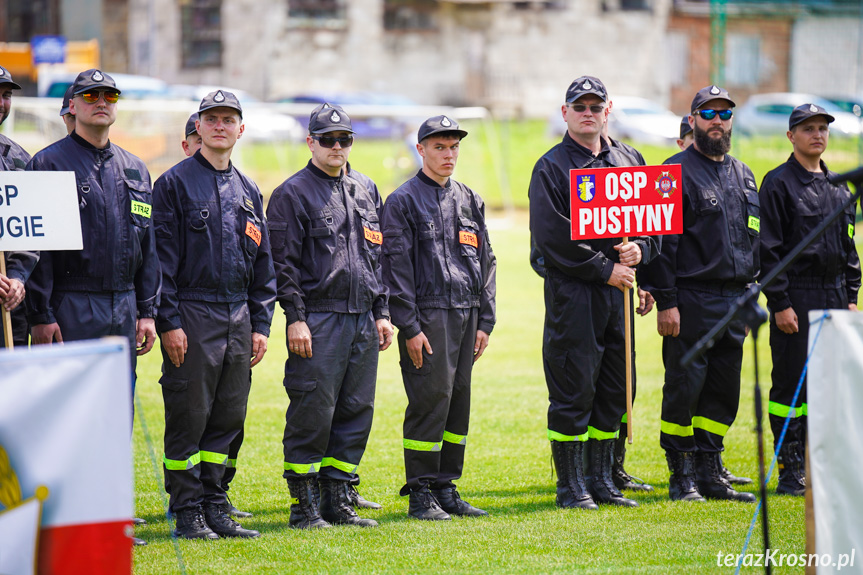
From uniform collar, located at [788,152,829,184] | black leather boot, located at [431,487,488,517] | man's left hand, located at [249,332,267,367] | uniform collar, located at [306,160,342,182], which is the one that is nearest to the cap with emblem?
uniform collar, located at [788,152,829,184]

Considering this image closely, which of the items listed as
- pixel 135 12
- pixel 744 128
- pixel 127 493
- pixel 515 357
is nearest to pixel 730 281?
pixel 127 493

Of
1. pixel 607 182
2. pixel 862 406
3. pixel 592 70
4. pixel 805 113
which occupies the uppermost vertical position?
pixel 592 70

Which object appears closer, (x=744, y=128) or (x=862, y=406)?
(x=862, y=406)

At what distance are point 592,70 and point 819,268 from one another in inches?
1532

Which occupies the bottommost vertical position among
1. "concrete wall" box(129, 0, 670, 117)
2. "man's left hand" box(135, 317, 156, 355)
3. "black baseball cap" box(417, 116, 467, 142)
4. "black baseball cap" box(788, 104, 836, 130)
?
"man's left hand" box(135, 317, 156, 355)

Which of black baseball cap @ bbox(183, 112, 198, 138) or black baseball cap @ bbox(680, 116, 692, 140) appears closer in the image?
black baseball cap @ bbox(183, 112, 198, 138)

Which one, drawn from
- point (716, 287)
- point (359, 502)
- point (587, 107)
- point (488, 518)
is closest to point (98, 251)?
point (359, 502)

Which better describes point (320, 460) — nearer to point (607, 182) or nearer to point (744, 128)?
point (607, 182)

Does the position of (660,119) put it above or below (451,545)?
above

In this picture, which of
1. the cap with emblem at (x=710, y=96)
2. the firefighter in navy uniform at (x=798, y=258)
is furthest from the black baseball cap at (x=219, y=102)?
the firefighter in navy uniform at (x=798, y=258)

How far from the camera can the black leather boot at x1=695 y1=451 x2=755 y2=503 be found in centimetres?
691

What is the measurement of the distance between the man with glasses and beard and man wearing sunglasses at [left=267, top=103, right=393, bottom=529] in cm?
201

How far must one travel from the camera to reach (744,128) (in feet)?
105

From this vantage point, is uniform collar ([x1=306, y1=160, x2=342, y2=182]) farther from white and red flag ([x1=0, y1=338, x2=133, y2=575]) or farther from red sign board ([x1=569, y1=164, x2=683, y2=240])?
white and red flag ([x1=0, y1=338, x2=133, y2=575])
